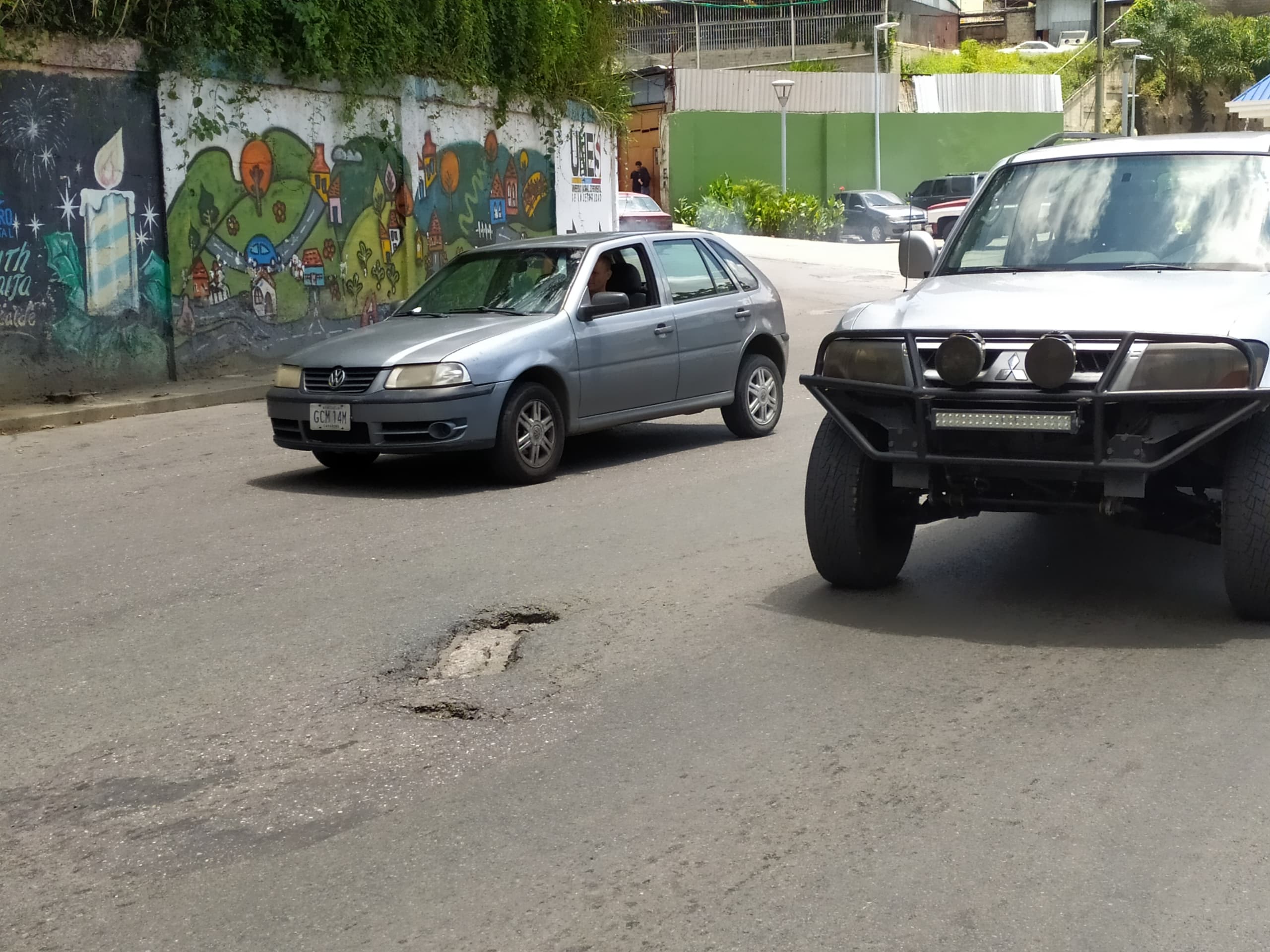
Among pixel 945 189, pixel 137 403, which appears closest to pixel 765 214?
pixel 945 189

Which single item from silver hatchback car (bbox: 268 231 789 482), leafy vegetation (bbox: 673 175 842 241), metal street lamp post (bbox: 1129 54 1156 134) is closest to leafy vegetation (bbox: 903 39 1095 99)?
metal street lamp post (bbox: 1129 54 1156 134)

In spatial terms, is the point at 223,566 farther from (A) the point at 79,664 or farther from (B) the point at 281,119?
(B) the point at 281,119

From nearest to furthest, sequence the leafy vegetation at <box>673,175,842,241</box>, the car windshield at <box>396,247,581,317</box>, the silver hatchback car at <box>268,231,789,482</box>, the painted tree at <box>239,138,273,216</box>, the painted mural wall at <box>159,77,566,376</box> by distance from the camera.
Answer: the silver hatchback car at <box>268,231,789,482</box> < the car windshield at <box>396,247,581,317</box> < the painted mural wall at <box>159,77,566,376</box> < the painted tree at <box>239,138,273,216</box> < the leafy vegetation at <box>673,175,842,241</box>

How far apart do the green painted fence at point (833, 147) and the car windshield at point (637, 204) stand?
38.9ft

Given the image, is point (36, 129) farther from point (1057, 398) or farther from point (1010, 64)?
point (1010, 64)

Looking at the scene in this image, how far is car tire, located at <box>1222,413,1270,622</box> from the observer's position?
18.7 feet

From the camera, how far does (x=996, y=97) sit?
55.2 m

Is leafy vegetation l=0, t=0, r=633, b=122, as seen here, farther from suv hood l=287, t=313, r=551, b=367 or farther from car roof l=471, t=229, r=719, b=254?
suv hood l=287, t=313, r=551, b=367

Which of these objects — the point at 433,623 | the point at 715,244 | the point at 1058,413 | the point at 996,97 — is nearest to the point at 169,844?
the point at 433,623

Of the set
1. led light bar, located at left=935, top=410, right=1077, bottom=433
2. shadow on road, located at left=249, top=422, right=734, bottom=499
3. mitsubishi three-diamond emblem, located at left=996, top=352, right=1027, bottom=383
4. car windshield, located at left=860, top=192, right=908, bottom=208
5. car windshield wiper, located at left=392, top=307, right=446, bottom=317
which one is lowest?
shadow on road, located at left=249, top=422, right=734, bottom=499

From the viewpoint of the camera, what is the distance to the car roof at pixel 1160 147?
712 cm

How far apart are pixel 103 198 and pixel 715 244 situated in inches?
250

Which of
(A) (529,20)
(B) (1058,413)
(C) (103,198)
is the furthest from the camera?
(A) (529,20)

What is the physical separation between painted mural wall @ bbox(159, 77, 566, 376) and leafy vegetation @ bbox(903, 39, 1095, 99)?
4106 cm
